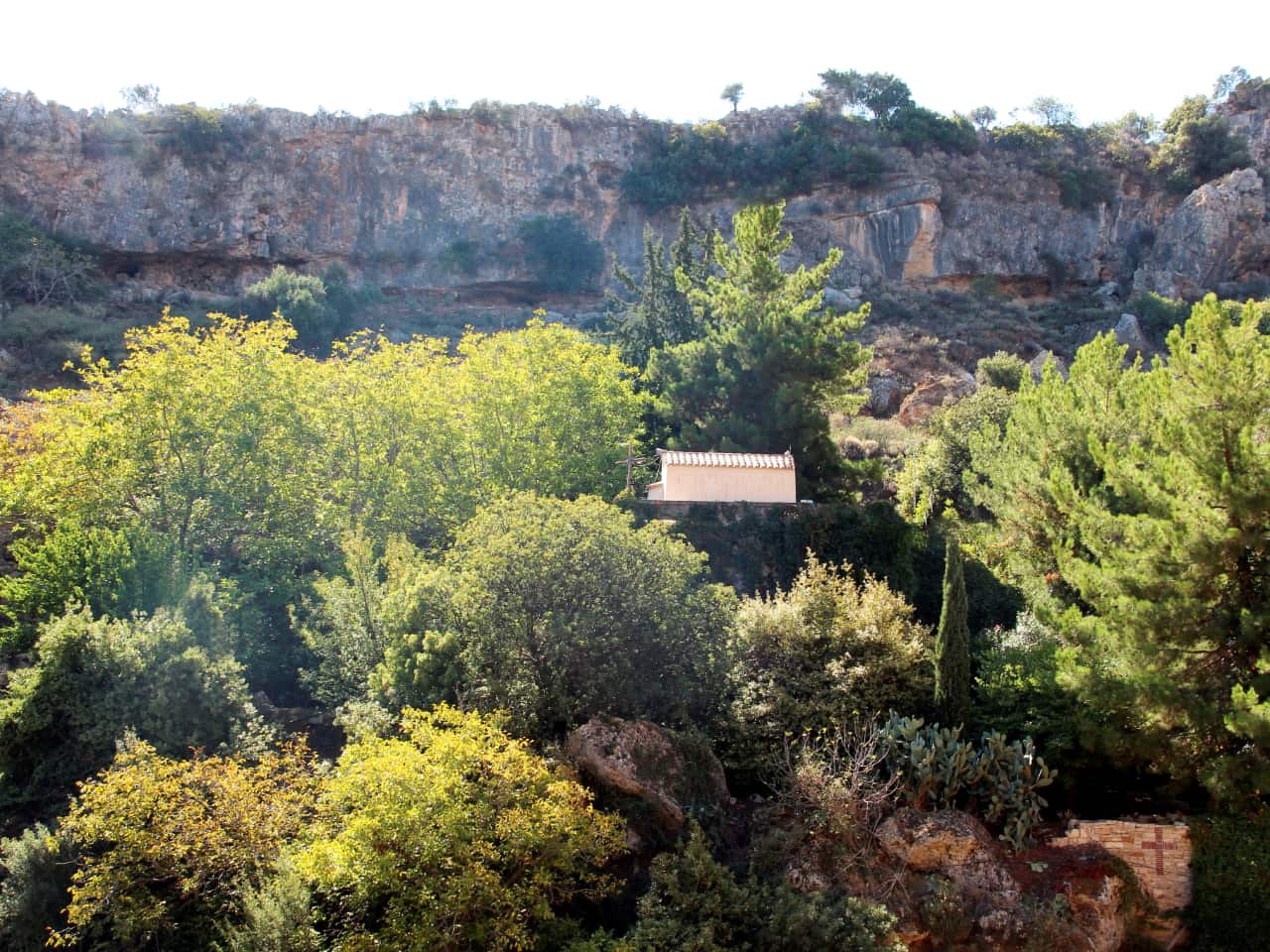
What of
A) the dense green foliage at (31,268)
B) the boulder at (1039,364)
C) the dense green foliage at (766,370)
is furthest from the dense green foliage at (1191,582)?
the dense green foliage at (31,268)

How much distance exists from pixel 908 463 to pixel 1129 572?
51.9 ft

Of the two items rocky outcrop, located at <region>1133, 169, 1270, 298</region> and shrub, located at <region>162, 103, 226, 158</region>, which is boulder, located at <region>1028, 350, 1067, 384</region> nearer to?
rocky outcrop, located at <region>1133, 169, 1270, 298</region>

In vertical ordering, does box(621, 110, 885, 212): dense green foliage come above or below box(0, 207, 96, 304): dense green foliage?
above

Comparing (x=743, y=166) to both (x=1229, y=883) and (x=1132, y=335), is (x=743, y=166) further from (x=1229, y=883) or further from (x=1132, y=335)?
(x=1229, y=883)

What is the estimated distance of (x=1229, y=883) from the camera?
12836mm

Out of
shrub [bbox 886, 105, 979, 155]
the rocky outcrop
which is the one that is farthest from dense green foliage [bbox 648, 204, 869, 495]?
shrub [bbox 886, 105, 979, 155]

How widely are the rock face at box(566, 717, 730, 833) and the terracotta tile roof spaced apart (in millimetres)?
7671

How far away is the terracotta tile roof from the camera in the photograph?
2083cm

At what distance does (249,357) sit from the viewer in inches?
954

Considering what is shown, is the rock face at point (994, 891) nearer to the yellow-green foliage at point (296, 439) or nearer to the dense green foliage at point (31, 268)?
the yellow-green foliage at point (296, 439)

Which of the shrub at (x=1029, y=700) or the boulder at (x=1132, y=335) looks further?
the boulder at (x=1132, y=335)

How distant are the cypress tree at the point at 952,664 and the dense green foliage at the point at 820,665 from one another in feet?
1.52

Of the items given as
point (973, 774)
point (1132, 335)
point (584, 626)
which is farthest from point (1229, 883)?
point (1132, 335)

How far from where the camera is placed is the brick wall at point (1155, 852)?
520 inches
